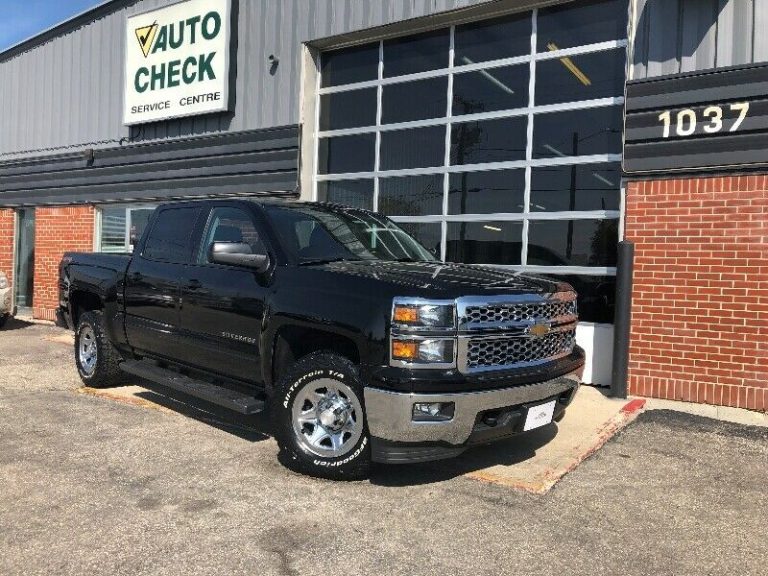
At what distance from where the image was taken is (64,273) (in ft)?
23.3

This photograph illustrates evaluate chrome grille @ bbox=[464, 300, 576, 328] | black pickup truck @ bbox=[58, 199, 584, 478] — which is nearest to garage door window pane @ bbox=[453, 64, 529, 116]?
black pickup truck @ bbox=[58, 199, 584, 478]

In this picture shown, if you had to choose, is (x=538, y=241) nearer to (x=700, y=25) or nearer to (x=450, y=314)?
(x=700, y=25)

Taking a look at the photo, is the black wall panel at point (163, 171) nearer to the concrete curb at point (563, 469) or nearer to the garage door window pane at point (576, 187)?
the garage door window pane at point (576, 187)

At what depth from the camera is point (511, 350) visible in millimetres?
4070

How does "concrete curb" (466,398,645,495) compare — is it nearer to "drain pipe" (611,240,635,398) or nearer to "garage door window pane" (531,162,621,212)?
"drain pipe" (611,240,635,398)

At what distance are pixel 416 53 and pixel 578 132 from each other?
9.56 feet

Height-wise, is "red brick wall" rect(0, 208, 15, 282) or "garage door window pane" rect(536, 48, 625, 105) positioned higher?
"garage door window pane" rect(536, 48, 625, 105)

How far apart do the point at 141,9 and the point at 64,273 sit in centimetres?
723

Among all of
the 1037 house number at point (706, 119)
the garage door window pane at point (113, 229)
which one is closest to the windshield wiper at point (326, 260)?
the 1037 house number at point (706, 119)

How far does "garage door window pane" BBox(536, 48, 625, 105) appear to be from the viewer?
7516 mm

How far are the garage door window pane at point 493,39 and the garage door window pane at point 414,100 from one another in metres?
0.47

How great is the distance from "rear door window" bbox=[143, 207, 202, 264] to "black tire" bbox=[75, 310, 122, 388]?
3.75 ft

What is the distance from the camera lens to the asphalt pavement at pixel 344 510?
123 inches

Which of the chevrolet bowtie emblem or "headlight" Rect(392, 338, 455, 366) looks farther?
the chevrolet bowtie emblem
